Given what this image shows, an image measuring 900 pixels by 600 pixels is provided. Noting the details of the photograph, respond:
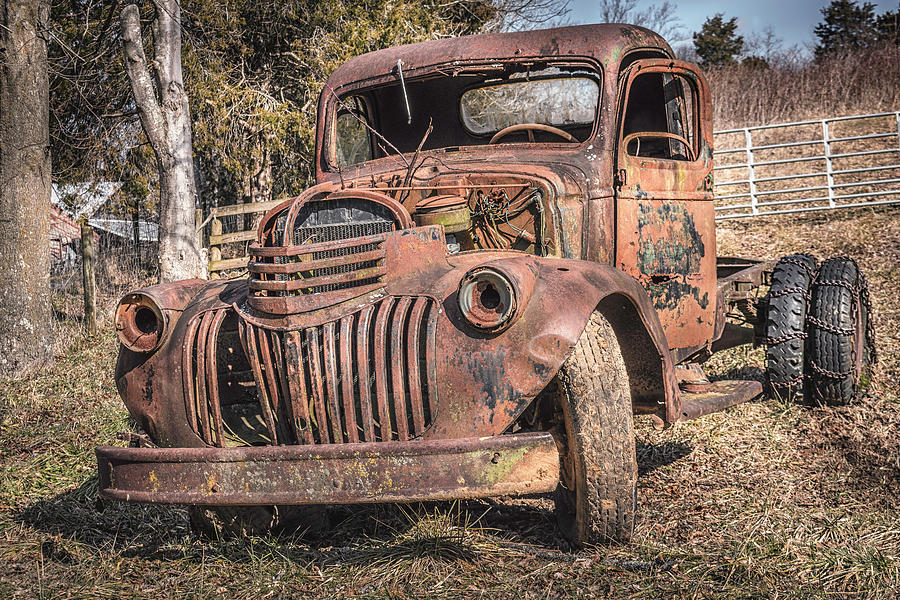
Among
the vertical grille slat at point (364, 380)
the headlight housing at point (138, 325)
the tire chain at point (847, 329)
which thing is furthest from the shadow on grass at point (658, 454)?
the headlight housing at point (138, 325)

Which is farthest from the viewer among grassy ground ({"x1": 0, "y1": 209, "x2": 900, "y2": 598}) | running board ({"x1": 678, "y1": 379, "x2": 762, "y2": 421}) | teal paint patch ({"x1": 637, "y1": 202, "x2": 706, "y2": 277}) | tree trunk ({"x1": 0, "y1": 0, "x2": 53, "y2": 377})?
tree trunk ({"x1": 0, "y1": 0, "x2": 53, "y2": 377})

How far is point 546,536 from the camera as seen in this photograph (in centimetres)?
339

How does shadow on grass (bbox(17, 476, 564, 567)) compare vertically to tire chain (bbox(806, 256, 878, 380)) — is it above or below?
below

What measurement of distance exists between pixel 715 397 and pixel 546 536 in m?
1.28

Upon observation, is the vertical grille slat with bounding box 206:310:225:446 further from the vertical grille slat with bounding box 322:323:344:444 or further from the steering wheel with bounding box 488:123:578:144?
the steering wheel with bounding box 488:123:578:144

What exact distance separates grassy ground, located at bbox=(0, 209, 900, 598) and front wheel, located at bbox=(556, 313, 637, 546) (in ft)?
0.61

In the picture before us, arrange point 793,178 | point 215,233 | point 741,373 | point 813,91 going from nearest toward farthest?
point 741,373
point 215,233
point 793,178
point 813,91

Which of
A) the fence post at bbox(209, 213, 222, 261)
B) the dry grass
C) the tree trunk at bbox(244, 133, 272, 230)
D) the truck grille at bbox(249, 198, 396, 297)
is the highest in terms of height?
the dry grass

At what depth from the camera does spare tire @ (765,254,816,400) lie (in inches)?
207

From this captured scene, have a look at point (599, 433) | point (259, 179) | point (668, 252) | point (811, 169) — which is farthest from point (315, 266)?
point (811, 169)

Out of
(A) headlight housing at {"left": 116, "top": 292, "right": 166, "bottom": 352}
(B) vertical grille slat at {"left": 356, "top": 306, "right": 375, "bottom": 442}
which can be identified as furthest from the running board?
(A) headlight housing at {"left": 116, "top": 292, "right": 166, "bottom": 352}

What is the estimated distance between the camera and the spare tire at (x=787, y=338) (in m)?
5.27

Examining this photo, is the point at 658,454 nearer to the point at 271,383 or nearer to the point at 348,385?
the point at 348,385

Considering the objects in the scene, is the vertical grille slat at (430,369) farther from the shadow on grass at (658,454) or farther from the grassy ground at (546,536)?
the shadow on grass at (658,454)
